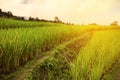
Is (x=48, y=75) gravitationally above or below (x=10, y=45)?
below

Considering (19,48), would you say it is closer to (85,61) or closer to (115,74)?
(85,61)

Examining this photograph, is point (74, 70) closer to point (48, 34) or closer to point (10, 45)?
point (10, 45)

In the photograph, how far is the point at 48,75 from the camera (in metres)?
4.43

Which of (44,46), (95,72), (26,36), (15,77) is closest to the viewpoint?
(95,72)

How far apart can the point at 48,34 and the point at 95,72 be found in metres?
3.38

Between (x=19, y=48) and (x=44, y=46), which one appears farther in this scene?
(x=44, y=46)

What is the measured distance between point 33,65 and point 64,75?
0.61 meters

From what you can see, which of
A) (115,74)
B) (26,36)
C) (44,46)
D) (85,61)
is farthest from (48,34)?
(85,61)

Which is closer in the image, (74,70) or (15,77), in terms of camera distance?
(74,70)

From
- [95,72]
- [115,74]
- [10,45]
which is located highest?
[10,45]

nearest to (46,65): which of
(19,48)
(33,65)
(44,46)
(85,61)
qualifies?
(33,65)

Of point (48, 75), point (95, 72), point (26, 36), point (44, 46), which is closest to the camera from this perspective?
point (95, 72)

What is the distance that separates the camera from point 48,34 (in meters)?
7.02

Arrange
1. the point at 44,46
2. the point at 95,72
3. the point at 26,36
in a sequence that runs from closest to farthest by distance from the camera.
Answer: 1. the point at 95,72
2. the point at 26,36
3. the point at 44,46
